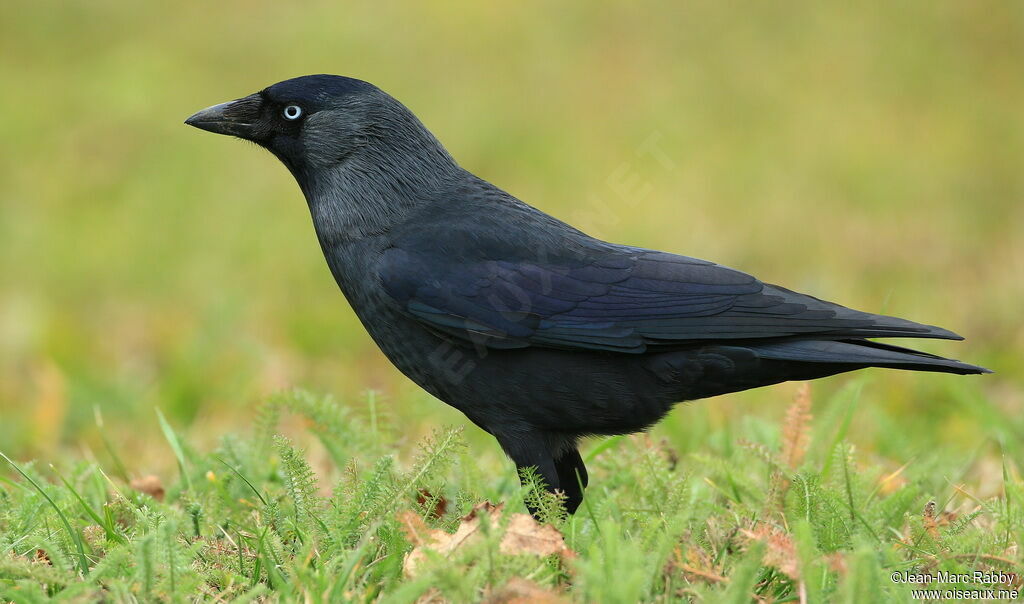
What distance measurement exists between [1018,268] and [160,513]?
6076mm

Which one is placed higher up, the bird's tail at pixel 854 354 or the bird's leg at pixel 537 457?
the bird's tail at pixel 854 354

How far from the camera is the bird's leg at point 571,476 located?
12.5 feet

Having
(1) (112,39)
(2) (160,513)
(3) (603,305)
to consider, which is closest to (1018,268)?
(3) (603,305)

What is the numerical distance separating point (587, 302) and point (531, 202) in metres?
5.52

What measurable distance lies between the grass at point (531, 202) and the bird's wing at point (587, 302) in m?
0.45

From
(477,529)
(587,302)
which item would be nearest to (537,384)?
(587,302)

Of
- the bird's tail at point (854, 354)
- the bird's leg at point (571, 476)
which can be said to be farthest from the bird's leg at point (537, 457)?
the bird's tail at point (854, 354)

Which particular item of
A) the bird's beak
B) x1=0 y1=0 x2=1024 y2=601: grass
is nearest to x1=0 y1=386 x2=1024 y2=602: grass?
x1=0 y1=0 x2=1024 y2=601: grass

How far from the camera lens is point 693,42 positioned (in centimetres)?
1164

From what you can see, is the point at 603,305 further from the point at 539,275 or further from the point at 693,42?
the point at 693,42

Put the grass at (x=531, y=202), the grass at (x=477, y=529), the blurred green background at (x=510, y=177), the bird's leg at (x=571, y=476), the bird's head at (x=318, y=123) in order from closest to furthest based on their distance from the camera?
the grass at (x=477, y=529)
the grass at (x=531, y=202)
the bird's leg at (x=571, y=476)
the bird's head at (x=318, y=123)
the blurred green background at (x=510, y=177)

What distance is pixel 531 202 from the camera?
9.10 m

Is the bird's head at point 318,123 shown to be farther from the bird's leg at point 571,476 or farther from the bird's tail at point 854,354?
the bird's tail at point 854,354

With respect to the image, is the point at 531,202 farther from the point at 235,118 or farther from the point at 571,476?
the point at 571,476
